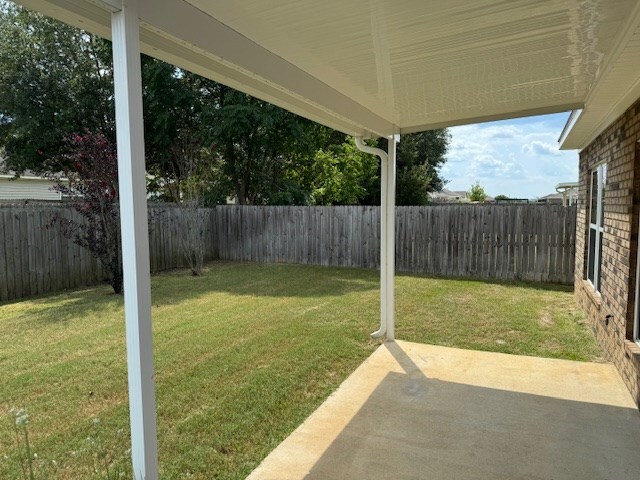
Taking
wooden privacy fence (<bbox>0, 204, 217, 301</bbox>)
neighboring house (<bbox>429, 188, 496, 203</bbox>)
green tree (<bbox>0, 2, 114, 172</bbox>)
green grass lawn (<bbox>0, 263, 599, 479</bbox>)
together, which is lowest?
green grass lawn (<bbox>0, 263, 599, 479</bbox>)

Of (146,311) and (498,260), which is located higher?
(146,311)

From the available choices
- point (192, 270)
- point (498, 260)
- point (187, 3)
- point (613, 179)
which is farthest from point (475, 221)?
point (187, 3)

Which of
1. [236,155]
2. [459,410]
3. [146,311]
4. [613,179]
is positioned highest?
[236,155]

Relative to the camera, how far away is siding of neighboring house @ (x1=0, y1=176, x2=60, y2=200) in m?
17.5

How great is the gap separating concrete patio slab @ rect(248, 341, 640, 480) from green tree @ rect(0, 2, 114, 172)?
48.7 ft

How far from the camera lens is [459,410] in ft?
11.5

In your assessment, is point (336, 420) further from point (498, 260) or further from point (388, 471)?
point (498, 260)

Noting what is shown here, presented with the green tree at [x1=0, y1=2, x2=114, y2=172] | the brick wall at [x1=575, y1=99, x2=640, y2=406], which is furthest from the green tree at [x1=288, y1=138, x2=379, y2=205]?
the brick wall at [x1=575, y1=99, x2=640, y2=406]

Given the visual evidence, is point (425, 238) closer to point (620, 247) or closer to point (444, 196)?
point (620, 247)

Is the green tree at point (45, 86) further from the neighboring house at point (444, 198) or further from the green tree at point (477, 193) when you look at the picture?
the green tree at point (477, 193)

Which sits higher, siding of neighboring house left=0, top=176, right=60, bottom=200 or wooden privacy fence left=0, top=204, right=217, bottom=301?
siding of neighboring house left=0, top=176, right=60, bottom=200

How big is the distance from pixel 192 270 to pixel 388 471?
839 cm

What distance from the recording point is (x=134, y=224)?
1646 millimetres

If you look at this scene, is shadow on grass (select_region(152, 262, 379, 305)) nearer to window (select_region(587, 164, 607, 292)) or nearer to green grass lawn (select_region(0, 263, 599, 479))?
green grass lawn (select_region(0, 263, 599, 479))
